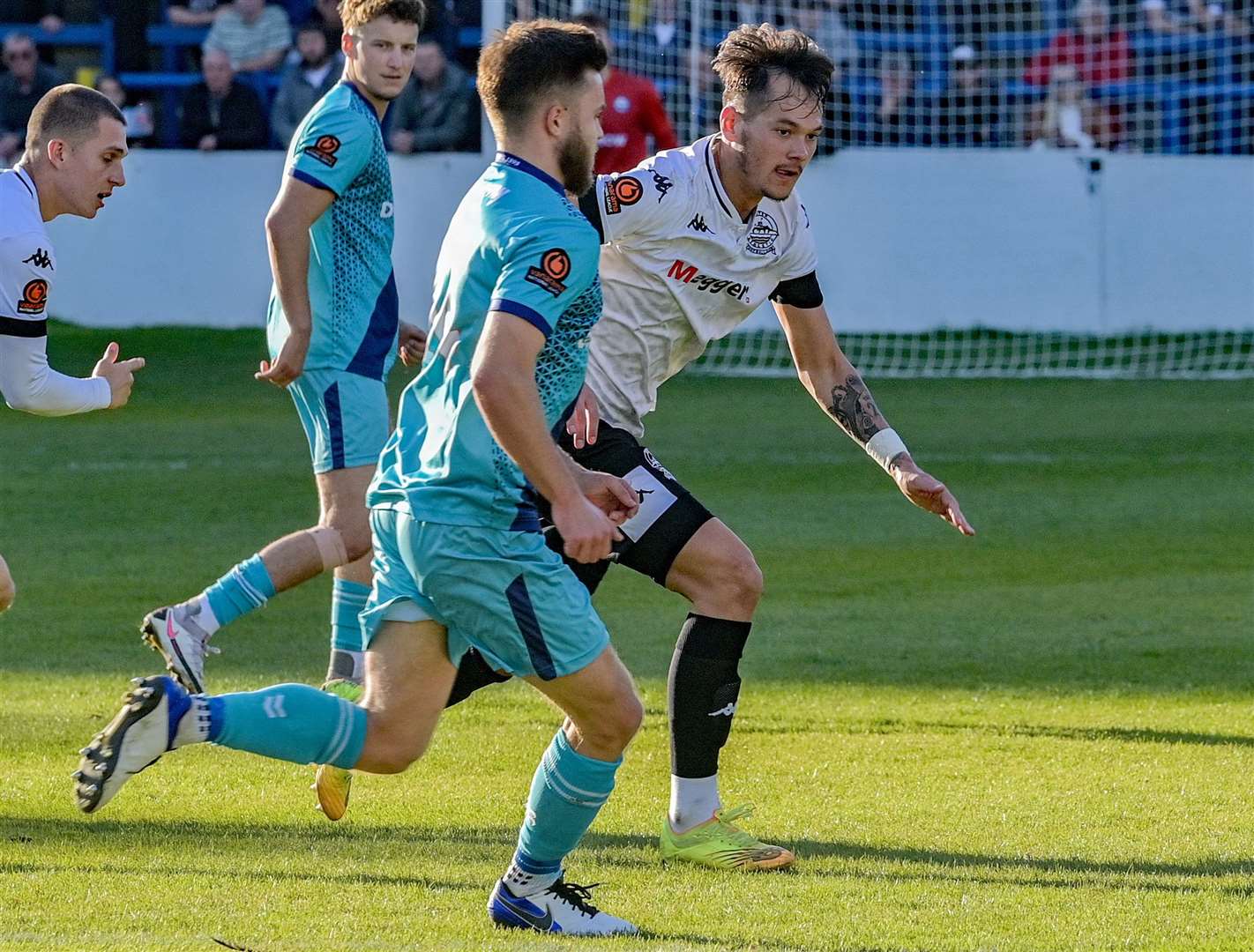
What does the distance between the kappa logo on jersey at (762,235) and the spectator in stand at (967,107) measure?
53.5 ft

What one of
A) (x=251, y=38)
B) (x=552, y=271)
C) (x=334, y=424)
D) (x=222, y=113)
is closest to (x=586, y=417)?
(x=552, y=271)

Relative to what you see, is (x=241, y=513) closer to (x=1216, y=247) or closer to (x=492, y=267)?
(x=492, y=267)

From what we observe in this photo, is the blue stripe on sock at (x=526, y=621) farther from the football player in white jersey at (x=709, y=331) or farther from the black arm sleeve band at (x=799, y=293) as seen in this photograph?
the black arm sleeve band at (x=799, y=293)

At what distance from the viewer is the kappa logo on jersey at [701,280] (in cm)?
532

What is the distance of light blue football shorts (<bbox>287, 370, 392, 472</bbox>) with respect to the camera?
5.96 metres

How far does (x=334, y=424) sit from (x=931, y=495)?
6.23 ft

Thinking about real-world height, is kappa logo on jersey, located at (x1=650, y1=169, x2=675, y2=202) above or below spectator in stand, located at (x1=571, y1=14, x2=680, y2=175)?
above

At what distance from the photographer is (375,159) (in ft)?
19.9

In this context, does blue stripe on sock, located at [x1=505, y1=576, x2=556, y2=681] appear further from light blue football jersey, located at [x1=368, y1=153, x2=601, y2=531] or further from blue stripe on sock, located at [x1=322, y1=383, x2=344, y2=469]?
blue stripe on sock, located at [x1=322, y1=383, x2=344, y2=469]

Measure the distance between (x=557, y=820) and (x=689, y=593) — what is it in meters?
1.07

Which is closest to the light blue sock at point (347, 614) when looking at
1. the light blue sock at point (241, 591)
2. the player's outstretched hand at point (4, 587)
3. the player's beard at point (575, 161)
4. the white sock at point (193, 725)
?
the light blue sock at point (241, 591)

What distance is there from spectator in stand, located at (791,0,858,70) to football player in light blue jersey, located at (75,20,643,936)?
680 inches

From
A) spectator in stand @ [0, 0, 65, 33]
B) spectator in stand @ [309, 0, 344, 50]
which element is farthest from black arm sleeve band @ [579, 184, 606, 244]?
spectator in stand @ [0, 0, 65, 33]

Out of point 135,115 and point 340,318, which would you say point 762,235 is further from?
point 135,115
